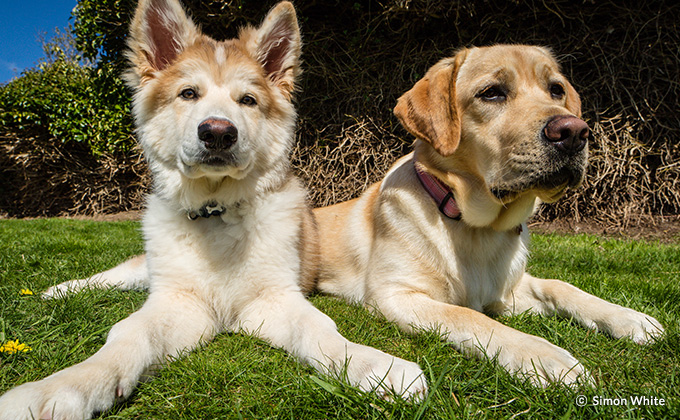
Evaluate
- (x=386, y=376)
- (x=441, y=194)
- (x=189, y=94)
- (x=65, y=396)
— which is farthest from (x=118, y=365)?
(x=441, y=194)

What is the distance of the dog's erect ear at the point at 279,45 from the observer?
9.11 feet

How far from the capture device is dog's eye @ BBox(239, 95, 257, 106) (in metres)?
2.59

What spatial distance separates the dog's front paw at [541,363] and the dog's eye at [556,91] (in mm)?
1511

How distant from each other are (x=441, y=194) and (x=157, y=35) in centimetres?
215

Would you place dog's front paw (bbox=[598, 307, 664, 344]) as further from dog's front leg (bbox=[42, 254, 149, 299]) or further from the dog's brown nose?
dog's front leg (bbox=[42, 254, 149, 299])

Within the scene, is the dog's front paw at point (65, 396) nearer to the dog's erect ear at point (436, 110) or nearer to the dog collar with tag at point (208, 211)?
the dog collar with tag at point (208, 211)

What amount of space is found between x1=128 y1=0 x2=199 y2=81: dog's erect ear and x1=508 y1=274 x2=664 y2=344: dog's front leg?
2.74 m

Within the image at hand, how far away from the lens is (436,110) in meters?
2.28

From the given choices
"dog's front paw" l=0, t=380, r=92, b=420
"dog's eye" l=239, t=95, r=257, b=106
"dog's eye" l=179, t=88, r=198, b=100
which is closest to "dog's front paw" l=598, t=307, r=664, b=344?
"dog's front paw" l=0, t=380, r=92, b=420

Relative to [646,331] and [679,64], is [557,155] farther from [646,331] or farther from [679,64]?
[679,64]

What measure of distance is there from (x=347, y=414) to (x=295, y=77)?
2381mm

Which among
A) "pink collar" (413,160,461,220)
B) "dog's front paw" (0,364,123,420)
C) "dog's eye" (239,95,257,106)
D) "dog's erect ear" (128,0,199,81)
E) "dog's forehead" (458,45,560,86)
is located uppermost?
"dog's erect ear" (128,0,199,81)

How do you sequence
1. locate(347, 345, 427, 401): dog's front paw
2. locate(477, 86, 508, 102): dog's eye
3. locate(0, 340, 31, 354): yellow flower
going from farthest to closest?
locate(477, 86, 508, 102): dog's eye
locate(0, 340, 31, 354): yellow flower
locate(347, 345, 427, 401): dog's front paw

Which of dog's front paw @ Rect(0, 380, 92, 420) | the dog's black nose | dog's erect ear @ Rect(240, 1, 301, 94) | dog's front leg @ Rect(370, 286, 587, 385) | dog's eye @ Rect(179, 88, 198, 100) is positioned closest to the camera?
dog's front paw @ Rect(0, 380, 92, 420)
